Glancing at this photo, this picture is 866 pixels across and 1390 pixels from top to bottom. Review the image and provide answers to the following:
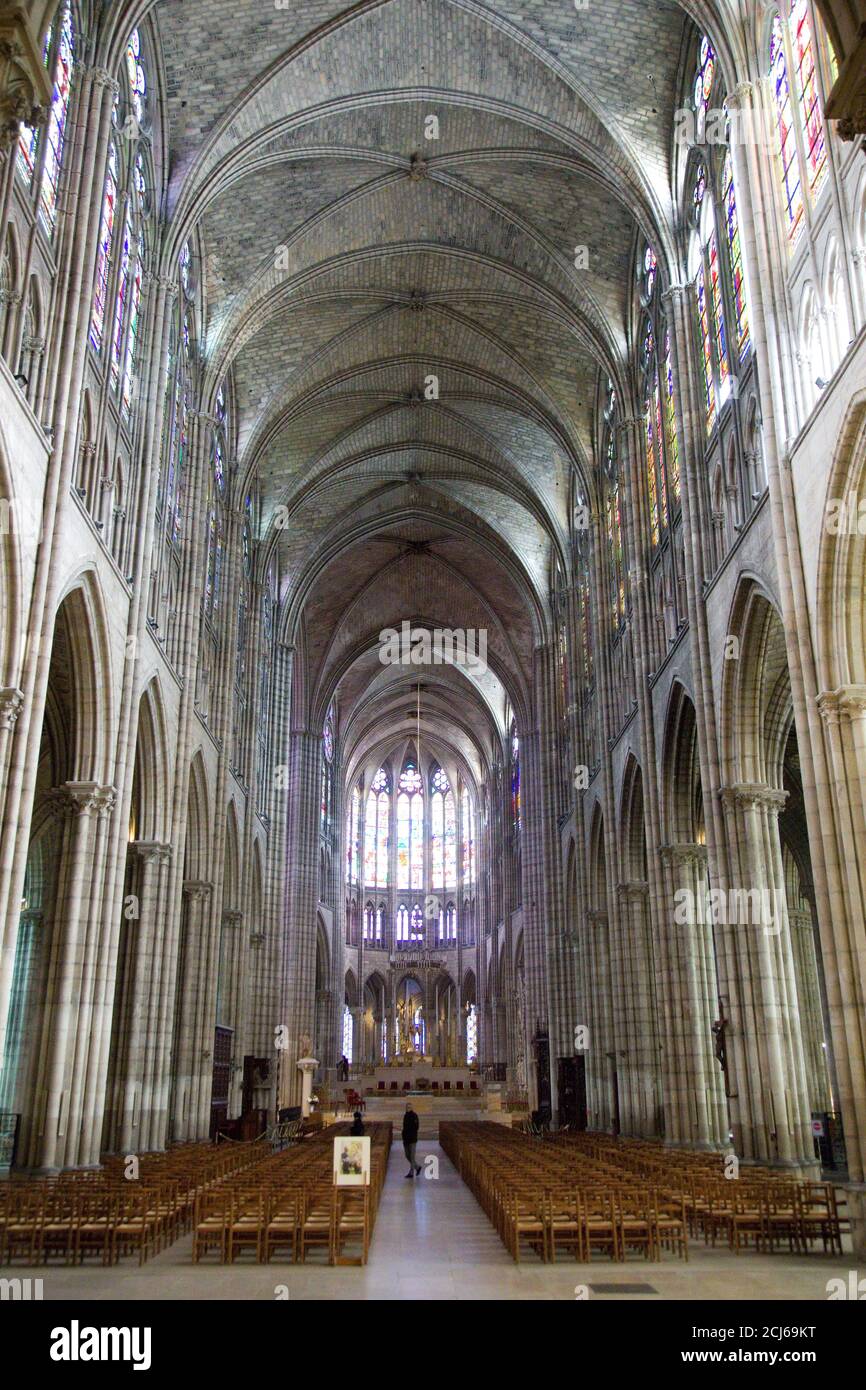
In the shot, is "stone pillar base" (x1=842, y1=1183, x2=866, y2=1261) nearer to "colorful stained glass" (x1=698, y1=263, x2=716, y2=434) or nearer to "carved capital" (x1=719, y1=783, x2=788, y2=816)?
"carved capital" (x1=719, y1=783, x2=788, y2=816)

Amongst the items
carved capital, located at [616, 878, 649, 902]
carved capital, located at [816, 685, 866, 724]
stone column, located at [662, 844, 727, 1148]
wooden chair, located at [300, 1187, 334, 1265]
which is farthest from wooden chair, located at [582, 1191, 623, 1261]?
carved capital, located at [616, 878, 649, 902]

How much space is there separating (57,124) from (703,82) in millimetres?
12346

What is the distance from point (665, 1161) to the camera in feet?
57.9

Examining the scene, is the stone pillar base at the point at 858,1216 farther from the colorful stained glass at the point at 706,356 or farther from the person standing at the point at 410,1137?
the colorful stained glass at the point at 706,356

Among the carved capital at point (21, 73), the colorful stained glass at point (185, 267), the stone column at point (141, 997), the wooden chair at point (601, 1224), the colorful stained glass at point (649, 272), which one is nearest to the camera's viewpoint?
the carved capital at point (21, 73)

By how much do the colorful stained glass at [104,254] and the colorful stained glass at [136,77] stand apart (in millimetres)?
1953

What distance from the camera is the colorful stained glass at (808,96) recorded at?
1523 centimetres

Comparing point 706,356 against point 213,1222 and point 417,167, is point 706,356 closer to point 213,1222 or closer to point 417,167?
point 417,167

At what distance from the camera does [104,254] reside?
19969 millimetres

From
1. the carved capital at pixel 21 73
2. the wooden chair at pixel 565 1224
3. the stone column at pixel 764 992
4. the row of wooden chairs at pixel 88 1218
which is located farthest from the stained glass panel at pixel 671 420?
the row of wooden chairs at pixel 88 1218

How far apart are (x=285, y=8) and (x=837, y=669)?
58.4ft

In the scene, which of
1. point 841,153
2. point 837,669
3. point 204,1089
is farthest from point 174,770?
point 841,153

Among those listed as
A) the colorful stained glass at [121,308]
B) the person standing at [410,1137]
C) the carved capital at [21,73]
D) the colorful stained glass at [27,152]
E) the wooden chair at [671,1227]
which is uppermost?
the colorful stained glass at [121,308]

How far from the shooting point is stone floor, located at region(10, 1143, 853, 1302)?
9.85m
